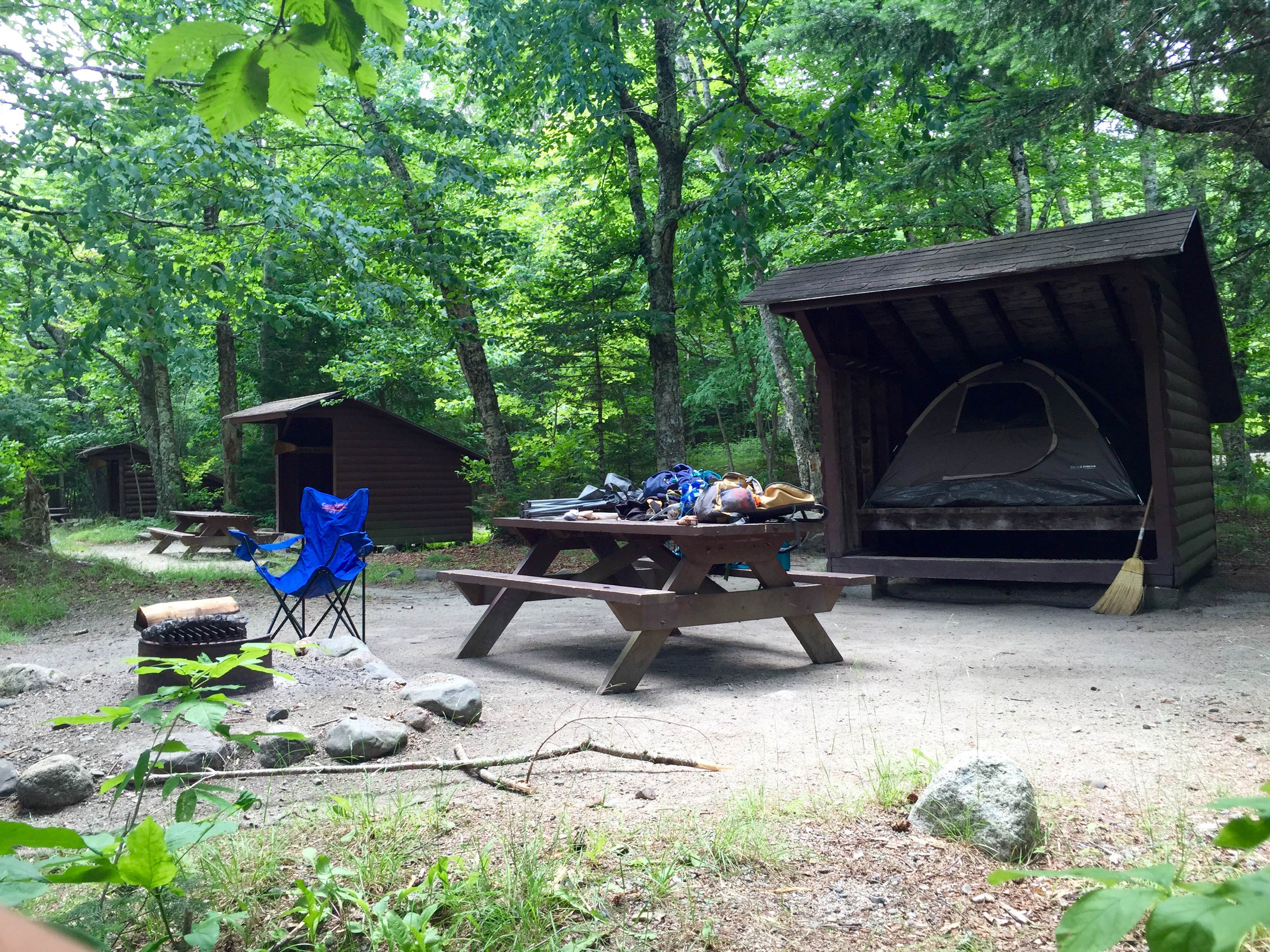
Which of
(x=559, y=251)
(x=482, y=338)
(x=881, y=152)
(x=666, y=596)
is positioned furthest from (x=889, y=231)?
(x=666, y=596)

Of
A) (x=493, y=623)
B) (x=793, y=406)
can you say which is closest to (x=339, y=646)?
(x=493, y=623)

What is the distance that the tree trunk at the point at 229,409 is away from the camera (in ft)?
67.7

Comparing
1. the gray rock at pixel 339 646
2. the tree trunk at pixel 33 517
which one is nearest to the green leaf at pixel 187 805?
the gray rock at pixel 339 646

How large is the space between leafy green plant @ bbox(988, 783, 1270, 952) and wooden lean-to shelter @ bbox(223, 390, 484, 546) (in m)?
15.9

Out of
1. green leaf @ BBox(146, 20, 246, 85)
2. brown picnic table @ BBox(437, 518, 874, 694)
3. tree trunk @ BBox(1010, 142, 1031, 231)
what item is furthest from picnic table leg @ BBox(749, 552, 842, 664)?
tree trunk @ BBox(1010, 142, 1031, 231)

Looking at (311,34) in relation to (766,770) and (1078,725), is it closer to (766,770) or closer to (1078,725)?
(766,770)

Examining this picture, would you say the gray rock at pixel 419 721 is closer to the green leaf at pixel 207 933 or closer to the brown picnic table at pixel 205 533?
the green leaf at pixel 207 933

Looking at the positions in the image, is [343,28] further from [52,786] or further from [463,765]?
[52,786]

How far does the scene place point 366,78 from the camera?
1.69 meters

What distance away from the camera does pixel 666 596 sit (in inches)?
195

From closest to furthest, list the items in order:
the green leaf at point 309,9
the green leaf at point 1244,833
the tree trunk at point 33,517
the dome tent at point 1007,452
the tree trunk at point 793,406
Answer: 1. the green leaf at point 1244,833
2. the green leaf at point 309,9
3. the dome tent at point 1007,452
4. the tree trunk at point 33,517
5. the tree trunk at point 793,406

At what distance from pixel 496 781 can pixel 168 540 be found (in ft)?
51.3

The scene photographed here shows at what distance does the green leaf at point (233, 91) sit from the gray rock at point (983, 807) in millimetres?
2502

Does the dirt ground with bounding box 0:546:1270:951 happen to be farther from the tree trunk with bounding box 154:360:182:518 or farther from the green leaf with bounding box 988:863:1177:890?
the tree trunk with bounding box 154:360:182:518
